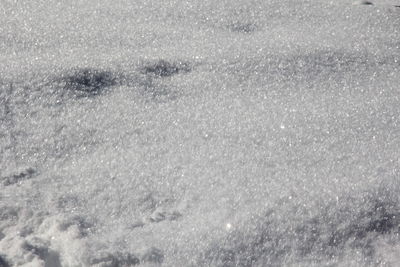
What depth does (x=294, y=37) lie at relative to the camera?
1432 millimetres

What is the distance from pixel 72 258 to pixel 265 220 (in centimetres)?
32

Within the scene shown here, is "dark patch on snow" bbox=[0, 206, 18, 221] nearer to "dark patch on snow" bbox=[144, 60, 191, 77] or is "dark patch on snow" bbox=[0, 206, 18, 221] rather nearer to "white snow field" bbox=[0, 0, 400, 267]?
"white snow field" bbox=[0, 0, 400, 267]

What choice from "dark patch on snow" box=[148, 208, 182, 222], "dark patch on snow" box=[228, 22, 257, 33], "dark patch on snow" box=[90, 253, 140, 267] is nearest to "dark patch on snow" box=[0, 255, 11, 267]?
"dark patch on snow" box=[90, 253, 140, 267]

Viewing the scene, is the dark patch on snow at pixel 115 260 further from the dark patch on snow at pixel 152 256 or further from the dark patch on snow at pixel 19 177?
the dark patch on snow at pixel 19 177

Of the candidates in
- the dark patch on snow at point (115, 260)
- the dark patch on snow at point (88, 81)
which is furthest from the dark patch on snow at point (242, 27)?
the dark patch on snow at point (115, 260)

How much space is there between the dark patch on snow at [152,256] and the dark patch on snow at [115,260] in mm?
11

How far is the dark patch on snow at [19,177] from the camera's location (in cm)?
97

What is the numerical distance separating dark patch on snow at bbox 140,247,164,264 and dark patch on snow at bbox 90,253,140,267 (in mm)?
11

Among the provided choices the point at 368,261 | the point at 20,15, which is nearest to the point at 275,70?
the point at 368,261

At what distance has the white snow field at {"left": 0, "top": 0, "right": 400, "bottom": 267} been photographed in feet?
2.98

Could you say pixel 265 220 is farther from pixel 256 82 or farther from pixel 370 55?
pixel 370 55

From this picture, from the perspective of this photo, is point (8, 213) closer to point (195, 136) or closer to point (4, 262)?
point (4, 262)

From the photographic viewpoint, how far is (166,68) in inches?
49.9

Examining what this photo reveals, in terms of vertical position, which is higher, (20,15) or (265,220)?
(20,15)
